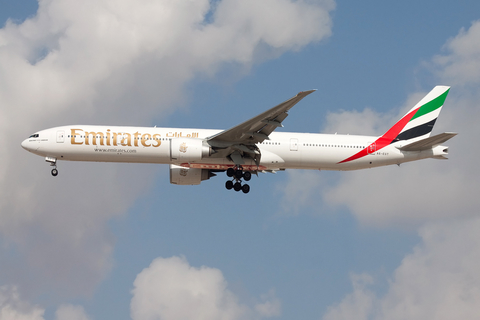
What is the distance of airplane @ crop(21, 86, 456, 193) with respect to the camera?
41.2 metres

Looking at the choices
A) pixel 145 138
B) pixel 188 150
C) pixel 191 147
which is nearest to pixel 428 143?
pixel 191 147

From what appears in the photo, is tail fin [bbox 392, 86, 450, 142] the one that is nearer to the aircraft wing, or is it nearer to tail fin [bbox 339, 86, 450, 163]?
tail fin [bbox 339, 86, 450, 163]

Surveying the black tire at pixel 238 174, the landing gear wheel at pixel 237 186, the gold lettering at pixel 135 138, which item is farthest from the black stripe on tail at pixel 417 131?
the gold lettering at pixel 135 138

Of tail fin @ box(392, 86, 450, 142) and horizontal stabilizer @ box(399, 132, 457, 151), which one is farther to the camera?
tail fin @ box(392, 86, 450, 142)

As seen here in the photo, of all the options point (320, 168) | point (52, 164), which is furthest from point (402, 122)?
point (52, 164)

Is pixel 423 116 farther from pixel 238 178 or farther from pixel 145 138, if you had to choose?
pixel 145 138

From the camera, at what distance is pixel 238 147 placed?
4181cm

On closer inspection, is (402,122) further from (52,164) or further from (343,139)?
(52,164)

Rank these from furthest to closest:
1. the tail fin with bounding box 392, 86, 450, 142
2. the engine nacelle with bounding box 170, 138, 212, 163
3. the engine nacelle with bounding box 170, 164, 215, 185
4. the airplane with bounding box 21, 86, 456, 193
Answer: the tail fin with bounding box 392, 86, 450, 142, the engine nacelle with bounding box 170, 164, 215, 185, the airplane with bounding box 21, 86, 456, 193, the engine nacelle with bounding box 170, 138, 212, 163

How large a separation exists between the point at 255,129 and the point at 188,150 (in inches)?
178

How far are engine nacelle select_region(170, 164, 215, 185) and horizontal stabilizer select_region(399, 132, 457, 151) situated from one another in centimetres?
1431

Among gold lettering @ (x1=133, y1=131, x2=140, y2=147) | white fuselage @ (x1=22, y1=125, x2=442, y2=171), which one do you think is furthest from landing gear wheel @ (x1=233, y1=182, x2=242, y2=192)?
gold lettering @ (x1=133, y1=131, x2=140, y2=147)

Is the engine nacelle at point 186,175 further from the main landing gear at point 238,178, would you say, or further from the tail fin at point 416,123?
the tail fin at point 416,123

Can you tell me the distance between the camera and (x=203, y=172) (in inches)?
1837
